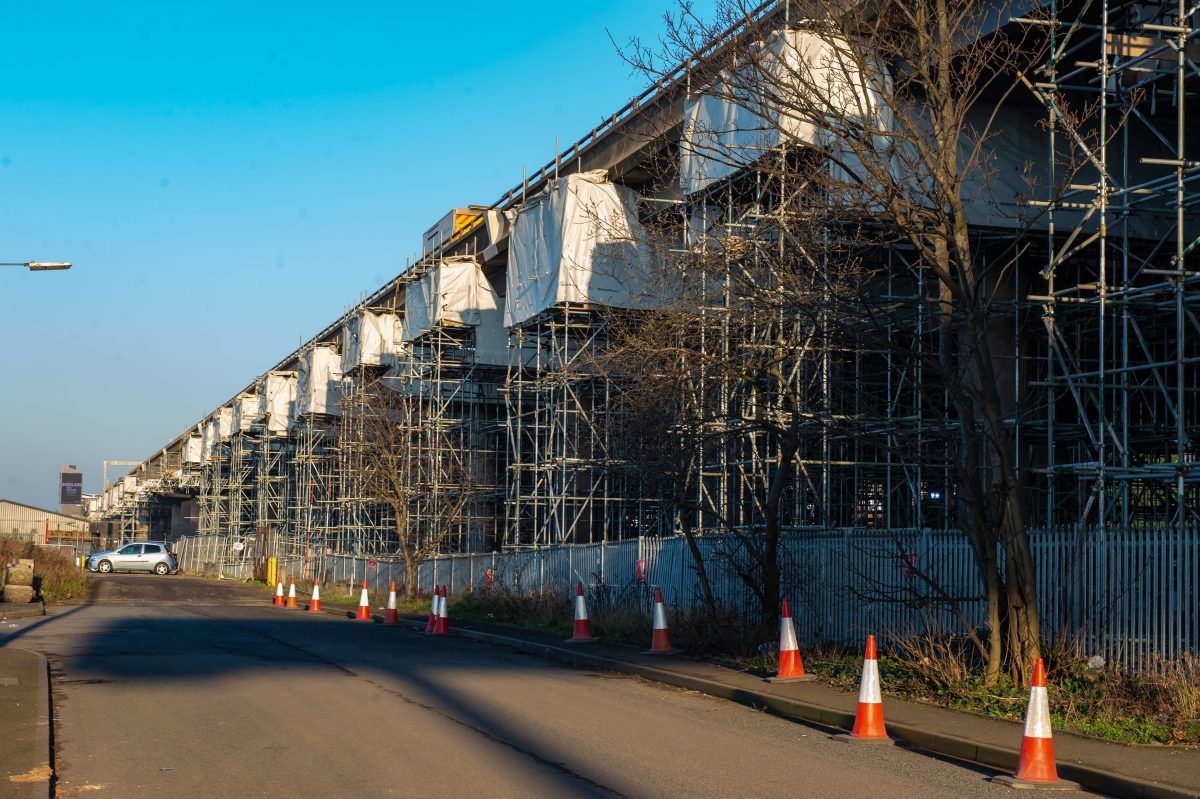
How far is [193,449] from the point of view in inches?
3548

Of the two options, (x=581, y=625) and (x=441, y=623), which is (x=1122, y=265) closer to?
(x=581, y=625)

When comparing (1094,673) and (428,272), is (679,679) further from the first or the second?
(428,272)

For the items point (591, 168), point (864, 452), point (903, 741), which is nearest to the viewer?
point (903, 741)

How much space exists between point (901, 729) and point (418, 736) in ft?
13.7

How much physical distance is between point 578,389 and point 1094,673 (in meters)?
22.8

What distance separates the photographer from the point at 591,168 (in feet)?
105

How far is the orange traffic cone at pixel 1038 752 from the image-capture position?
9.16m

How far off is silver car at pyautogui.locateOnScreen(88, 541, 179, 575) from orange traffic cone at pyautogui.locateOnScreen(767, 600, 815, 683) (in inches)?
2226

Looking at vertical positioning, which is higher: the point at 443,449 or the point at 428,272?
the point at 428,272

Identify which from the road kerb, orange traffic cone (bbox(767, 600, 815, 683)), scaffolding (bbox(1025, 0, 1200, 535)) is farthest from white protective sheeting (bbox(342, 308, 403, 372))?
orange traffic cone (bbox(767, 600, 815, 683))

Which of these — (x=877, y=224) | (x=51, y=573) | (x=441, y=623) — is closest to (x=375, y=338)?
(x=51, y=573)

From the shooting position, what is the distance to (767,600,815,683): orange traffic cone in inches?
580

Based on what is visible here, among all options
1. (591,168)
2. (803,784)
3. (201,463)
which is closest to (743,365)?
(803,784)

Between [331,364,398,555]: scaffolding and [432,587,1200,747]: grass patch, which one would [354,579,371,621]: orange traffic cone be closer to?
[432,587,1200,747]: grass patch
